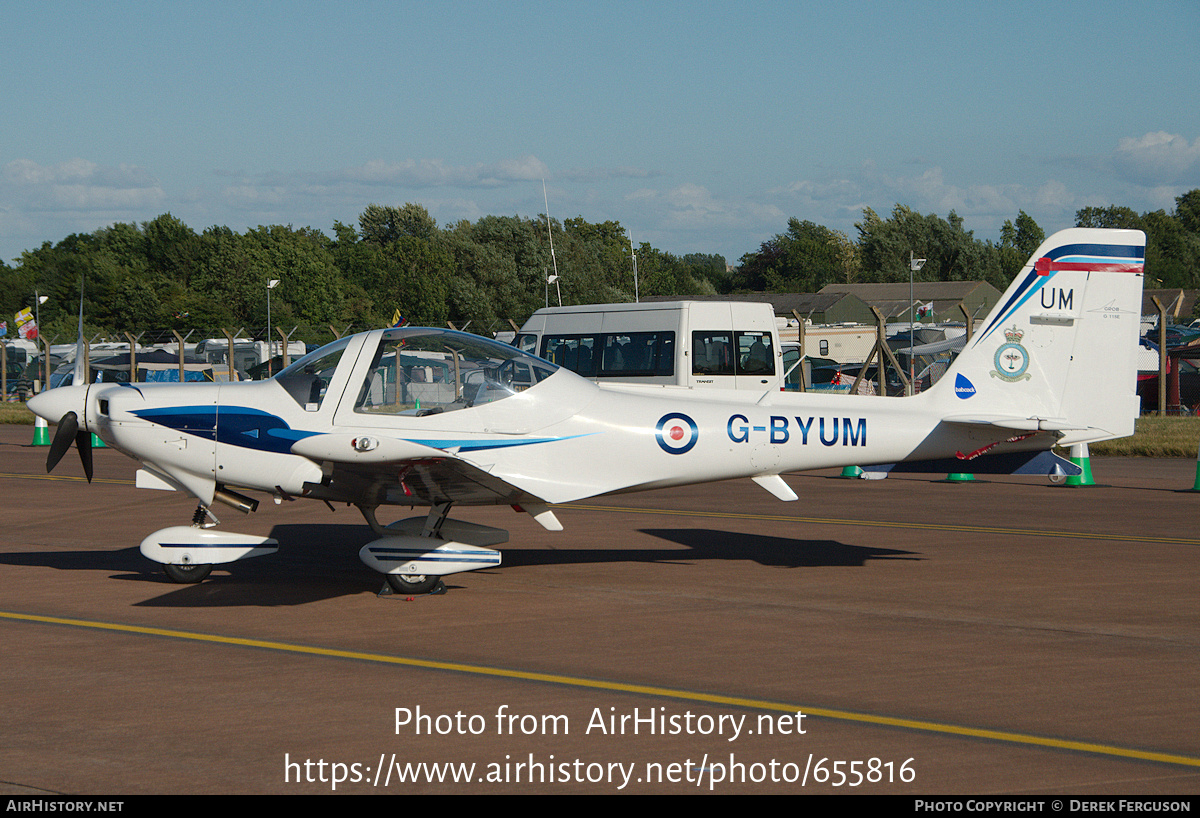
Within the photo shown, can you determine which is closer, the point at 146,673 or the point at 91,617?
the point at 146,673

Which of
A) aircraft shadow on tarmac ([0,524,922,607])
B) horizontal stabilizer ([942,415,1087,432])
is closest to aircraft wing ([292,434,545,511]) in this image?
aircraft shadow on tarmac ([0,524,922,607])

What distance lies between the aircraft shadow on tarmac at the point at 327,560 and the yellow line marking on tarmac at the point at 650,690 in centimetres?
90

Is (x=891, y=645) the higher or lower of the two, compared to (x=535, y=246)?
lower

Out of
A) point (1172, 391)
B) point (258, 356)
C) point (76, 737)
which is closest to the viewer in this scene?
point (76, 737)

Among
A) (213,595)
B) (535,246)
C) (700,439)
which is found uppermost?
(535,246)

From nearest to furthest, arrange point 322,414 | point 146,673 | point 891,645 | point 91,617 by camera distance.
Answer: point 146,673 < point 891,645 < point 91,617 < point 322,414

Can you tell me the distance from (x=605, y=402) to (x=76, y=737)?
15.9ft

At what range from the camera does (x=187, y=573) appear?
877cm

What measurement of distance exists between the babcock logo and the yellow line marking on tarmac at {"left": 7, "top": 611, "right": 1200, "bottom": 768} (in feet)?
15.1

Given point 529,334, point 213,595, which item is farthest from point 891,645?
point 529,334

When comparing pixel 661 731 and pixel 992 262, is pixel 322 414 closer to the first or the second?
pixel 661 731

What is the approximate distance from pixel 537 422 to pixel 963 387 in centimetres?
365

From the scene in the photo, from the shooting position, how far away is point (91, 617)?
7.50m

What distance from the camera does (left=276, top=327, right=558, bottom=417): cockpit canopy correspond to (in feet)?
27.3
